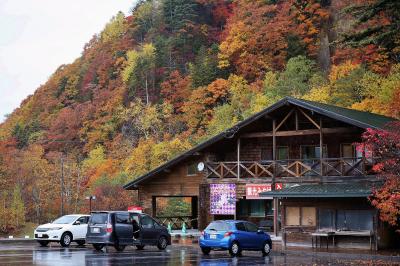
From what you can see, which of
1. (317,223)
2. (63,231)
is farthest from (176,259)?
(317,223)

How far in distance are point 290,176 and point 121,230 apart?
11.3 m

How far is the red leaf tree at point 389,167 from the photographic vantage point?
2261 centimetres

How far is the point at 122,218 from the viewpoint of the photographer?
28.2 meters

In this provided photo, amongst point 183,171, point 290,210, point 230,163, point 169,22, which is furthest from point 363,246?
point 169,22

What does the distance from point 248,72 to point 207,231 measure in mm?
58189

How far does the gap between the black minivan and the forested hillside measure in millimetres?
13442

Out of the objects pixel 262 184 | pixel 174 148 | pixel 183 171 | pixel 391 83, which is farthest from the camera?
pixel 174 148

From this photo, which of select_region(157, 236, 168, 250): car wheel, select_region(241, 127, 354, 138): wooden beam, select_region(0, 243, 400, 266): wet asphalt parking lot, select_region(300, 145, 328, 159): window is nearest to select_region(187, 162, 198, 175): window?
select_region(241, 127, 354, 138): wooden beam

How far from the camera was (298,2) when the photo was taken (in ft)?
Result: 290

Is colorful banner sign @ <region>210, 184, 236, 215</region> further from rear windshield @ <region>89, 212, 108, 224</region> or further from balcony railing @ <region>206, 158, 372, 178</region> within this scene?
rear windshield @ <region>89, 212, 108, 224</region>

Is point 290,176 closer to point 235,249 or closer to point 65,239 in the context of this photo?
point 235,249

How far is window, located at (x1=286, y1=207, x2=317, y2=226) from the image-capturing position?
32781 mm

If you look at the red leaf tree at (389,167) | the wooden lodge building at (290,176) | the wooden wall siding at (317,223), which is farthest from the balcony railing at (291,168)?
the red leaf tree at (389,167)

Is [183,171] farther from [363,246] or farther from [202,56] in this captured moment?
[202,56]
